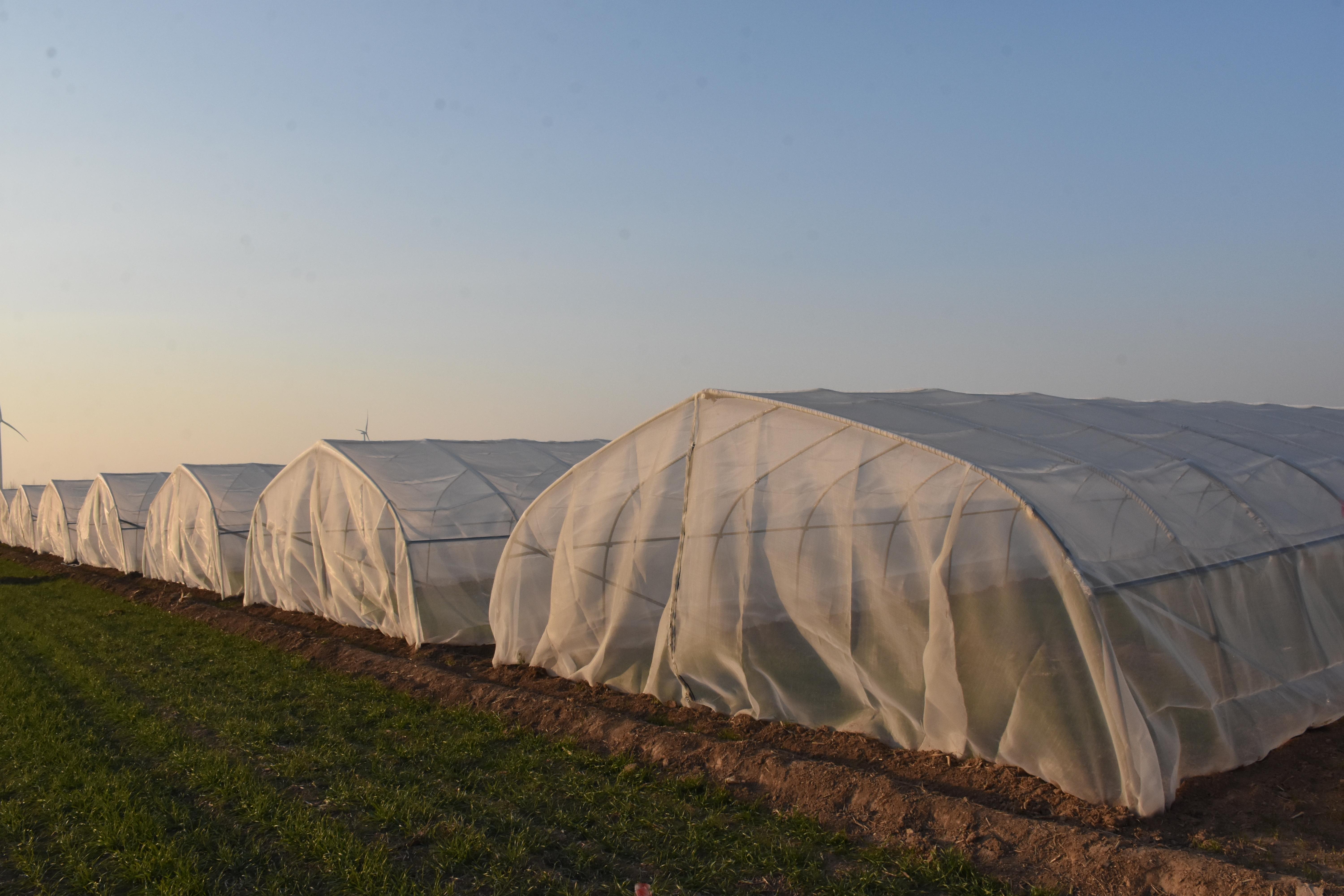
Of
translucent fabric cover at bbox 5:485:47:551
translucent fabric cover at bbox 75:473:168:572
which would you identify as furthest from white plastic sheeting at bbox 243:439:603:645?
translucent fabric cover at bbox 5:485:47:551

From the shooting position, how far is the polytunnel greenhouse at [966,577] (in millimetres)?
6734

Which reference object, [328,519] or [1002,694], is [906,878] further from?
[328,519]

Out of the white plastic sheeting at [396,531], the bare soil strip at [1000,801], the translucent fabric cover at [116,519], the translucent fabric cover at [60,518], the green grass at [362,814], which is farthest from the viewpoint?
the translucent fabric cover at [60,518]

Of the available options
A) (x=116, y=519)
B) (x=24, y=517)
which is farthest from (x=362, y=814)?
(x=24, y=517)

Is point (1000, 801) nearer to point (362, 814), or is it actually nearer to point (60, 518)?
point (362, 814)

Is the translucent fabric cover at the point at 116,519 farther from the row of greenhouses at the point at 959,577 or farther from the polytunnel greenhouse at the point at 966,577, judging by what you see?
the polytunnel greenhouse at the point at 966,577

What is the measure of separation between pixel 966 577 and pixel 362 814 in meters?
5.04

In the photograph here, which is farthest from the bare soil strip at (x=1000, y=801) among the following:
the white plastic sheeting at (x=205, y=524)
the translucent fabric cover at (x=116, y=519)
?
the translucent fabric cover at (x=116, y=519)

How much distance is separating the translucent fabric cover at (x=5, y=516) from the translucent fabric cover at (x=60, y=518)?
731cm

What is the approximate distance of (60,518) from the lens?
34.7 meters

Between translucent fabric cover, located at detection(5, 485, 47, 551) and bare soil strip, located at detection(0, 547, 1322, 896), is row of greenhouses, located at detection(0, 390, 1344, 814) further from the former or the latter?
translucent fabric cover, located at detection(5, 485, 47, 551)

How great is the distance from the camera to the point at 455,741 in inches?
337

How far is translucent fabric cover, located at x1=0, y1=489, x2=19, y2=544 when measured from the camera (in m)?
45.4

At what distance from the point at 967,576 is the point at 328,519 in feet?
42.3
